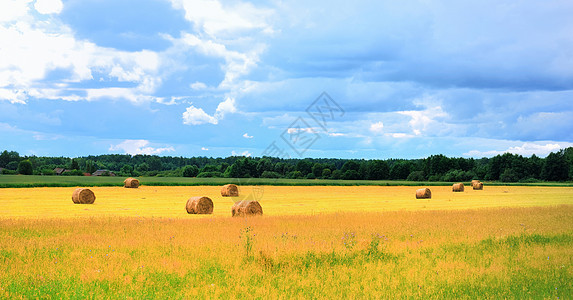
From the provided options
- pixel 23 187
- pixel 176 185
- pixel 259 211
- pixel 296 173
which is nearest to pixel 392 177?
pixel 296 173

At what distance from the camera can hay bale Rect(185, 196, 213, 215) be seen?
30294mm

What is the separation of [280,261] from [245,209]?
13091 mm

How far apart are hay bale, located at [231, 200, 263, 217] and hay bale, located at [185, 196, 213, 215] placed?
4.69 metres

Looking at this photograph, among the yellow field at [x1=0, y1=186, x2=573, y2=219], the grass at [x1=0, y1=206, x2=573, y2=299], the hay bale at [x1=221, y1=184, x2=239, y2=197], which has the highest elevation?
the hay bale at [x1=221, y1=184, x2=239, y2=197]

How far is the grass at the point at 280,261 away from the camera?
10797 millimetres

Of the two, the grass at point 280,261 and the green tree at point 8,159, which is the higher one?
the green tree at point 8,159

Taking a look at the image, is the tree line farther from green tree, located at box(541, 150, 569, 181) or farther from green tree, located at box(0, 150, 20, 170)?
green tree, located at box(0, 150, 20, 170)

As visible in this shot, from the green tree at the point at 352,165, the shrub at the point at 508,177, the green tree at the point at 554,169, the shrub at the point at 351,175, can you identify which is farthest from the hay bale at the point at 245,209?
the green tree at the point at 554,169

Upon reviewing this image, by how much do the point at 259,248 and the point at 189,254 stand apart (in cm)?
201

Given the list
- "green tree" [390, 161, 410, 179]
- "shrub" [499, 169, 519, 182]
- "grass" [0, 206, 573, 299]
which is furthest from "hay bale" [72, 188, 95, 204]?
"green tree" [390, 161, 410, 179]

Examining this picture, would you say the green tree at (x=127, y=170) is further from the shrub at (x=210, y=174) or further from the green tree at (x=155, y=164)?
the shrub at (x=210, y=174)

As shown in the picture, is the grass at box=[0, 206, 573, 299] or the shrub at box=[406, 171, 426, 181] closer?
the grass at box=[0, 206, 573, 299]

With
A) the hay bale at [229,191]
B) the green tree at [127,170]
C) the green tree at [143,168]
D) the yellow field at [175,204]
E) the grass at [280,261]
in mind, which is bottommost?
the grass at [280,261]

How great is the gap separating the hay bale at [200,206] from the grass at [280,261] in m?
9.41
